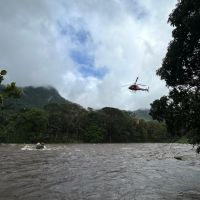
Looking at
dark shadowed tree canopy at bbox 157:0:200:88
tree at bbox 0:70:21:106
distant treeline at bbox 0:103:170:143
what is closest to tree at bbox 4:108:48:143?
distant treeline at bbox 0:103:170:143

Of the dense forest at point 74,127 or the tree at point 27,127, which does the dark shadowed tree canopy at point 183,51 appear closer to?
the dense forest at point 74,127

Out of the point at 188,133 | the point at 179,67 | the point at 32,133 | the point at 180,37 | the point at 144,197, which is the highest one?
the point at 32,133

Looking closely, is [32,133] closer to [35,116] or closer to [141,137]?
[35,116]

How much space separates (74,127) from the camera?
545 feet

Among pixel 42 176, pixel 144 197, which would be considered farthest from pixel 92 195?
pixel 42 176

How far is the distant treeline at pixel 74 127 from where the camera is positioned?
484 feet

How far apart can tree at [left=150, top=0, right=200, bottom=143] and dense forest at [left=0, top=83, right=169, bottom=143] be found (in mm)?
118106

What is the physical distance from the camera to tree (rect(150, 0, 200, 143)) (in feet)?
66.8

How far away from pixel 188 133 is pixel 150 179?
1013 centimetres

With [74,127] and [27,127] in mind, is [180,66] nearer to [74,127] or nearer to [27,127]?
[27,127]

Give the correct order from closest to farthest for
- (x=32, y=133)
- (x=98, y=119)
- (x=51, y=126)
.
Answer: (x=32, y=133) < (x=51, y=126) < (x=98, y=119)

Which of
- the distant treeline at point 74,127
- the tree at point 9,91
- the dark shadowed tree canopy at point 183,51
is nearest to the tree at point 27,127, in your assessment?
the distant treeline at point 74,127

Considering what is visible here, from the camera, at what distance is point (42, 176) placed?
101 feet

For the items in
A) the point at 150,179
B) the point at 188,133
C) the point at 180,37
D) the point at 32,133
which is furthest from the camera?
the point at 32,133
